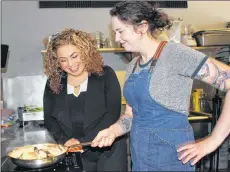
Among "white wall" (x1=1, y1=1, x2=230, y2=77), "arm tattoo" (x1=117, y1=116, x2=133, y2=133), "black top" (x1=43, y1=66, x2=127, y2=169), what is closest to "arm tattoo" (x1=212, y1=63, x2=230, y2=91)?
"arm tattoo" (x1=117, y1=116, x2=133, y2=133)

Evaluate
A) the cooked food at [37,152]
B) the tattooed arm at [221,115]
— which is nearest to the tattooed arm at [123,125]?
the cooked food at [37,152]

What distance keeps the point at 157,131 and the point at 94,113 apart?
1.73ft

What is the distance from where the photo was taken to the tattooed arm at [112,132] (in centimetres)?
129

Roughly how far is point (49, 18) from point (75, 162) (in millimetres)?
1931

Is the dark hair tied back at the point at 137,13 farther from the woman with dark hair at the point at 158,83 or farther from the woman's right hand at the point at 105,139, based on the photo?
the woman's right hand at the point at 105,139

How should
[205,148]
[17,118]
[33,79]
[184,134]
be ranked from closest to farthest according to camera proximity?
[205,148] → [184,134] → [17,118] → [33,79]

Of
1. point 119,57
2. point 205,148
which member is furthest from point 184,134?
point 119,57

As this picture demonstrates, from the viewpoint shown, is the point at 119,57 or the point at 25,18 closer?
the point at 25,18

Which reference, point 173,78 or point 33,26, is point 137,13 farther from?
point 33,26

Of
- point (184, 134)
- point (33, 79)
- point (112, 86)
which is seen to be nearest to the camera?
point (184, 134)

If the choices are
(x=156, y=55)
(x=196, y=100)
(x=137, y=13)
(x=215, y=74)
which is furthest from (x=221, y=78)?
(x=196, y=100)

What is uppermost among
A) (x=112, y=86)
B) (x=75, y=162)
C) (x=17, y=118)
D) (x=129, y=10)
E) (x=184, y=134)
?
(x=129, y=10)

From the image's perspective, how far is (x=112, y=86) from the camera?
5.47 feet

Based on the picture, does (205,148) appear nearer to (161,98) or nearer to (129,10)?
(161,98)
